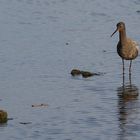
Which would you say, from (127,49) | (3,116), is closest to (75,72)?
(127,49)

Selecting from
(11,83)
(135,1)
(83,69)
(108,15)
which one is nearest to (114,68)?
(83,69)

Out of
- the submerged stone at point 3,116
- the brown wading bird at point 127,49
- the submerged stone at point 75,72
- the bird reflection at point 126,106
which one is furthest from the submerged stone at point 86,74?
the submerged stone at point 3,116

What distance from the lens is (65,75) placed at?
20.0m

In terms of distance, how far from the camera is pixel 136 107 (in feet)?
54.8

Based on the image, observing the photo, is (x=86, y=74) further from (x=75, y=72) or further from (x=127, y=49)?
(x=127, y=49)

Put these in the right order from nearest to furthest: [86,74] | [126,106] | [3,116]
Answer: [3,116] → [126,106] → [86,74]

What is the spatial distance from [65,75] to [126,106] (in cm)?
346

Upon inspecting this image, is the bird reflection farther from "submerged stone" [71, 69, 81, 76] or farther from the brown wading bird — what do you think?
the brown wading bird

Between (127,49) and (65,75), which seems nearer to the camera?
(65,75)

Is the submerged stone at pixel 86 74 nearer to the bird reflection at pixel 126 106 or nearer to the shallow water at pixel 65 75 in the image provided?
the shallow water at pixel 65 75

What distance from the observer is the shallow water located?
15.0 m

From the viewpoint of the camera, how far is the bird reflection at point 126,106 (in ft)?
48.2

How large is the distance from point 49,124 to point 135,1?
19837mm

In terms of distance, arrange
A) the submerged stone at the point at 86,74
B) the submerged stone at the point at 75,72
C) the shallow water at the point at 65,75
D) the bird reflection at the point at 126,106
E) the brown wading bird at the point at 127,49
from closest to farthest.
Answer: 1. the bird reflection at the point at 126,106
2. the shallow water at the point at 65,75
3. the submerged stone at the point at 86,74
4. the submerged stone at the point at 75,72
5. the brown wading bird at the point at 127,49
